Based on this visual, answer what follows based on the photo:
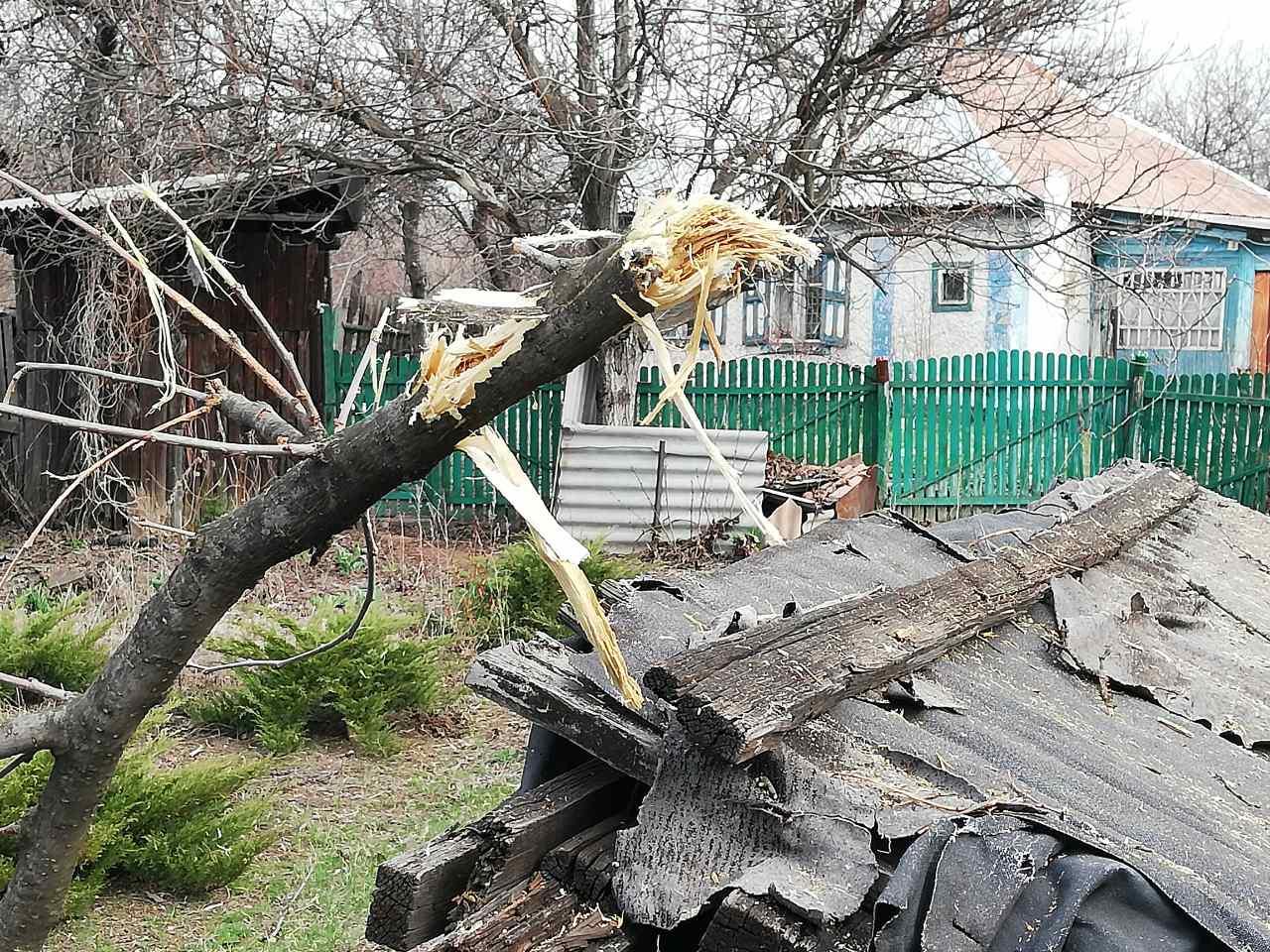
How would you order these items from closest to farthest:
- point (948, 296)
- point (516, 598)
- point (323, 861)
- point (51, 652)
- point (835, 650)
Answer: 1. point (835, 650)
2. point (323, 861)
3. point (51, 652)
4. point (516, 598)
5. point (948, 296)

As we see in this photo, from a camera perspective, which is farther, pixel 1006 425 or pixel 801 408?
pixel 1006 425

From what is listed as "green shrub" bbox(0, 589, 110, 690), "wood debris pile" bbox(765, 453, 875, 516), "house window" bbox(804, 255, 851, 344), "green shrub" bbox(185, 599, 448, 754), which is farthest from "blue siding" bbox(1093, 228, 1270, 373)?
"green shrub" bbox(0, 589, 110, 690)

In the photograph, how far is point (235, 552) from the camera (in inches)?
77.1

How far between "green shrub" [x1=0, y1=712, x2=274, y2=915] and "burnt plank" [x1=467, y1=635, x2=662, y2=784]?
258cm

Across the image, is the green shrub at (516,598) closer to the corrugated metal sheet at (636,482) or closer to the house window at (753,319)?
the corrugated metal sheet at (636,482)

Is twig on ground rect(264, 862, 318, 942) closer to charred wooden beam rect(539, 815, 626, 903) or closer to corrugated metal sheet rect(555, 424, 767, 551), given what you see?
charred wooden beam rect(539, 815, 626, 903)

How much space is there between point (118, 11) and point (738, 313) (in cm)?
1188

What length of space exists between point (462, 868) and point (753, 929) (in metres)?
0.64

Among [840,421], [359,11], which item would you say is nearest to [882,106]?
[840,421]

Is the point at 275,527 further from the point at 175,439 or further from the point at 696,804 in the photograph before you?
the point at 696,804

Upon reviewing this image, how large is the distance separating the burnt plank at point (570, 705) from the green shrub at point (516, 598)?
4.90m

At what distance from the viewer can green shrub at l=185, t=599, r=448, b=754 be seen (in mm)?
5961

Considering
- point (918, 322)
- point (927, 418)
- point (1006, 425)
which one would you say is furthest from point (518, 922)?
point (918, 322)

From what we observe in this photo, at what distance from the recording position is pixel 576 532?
32.7 feet
